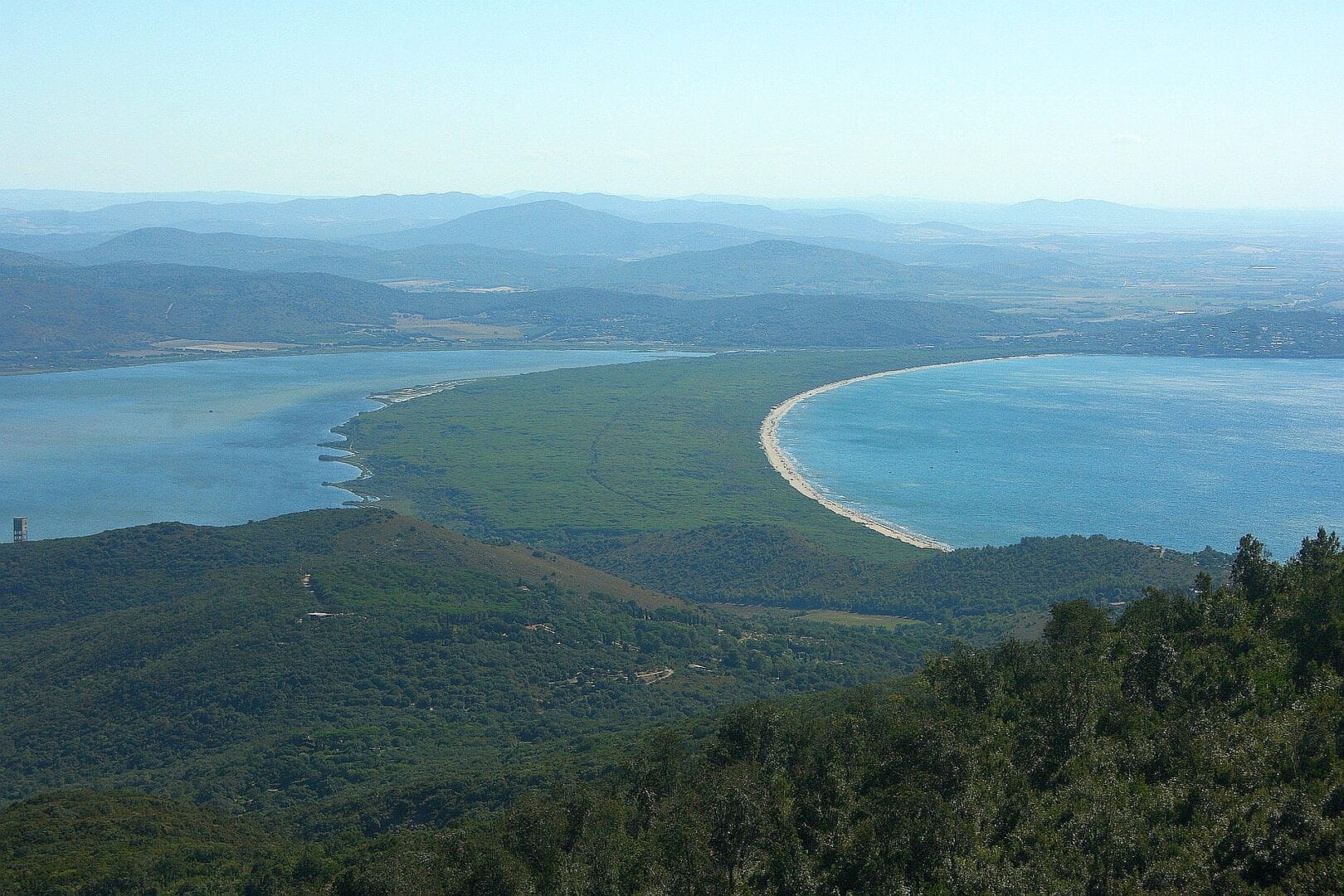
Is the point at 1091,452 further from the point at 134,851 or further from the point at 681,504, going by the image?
the point at 134,851

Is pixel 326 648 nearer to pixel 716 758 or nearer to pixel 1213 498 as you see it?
pixel 716 758

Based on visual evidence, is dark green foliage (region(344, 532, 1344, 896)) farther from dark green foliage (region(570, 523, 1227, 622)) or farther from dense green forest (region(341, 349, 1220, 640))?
dark green foliage (region(570, 523, 1227, 622))

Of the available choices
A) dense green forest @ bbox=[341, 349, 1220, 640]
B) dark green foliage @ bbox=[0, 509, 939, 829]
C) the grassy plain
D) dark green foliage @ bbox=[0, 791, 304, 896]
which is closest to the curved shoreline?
the grassy plain

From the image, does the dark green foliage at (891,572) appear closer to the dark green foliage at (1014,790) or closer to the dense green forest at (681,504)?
the dense green forest at (681,504)

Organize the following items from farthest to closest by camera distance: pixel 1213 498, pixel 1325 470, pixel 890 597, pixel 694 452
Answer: pixel 694 452 → pixel 1325 470 → pixel 1213 498 → pixel 890 597

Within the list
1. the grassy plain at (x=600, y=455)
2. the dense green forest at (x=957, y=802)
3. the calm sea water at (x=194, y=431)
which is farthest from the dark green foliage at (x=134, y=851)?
the calm sea water at (x=194, y=431)

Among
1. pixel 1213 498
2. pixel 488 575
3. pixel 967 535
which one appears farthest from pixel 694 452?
pixel 488 575

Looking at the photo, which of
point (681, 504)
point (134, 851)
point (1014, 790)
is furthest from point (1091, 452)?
point (134, 851)
